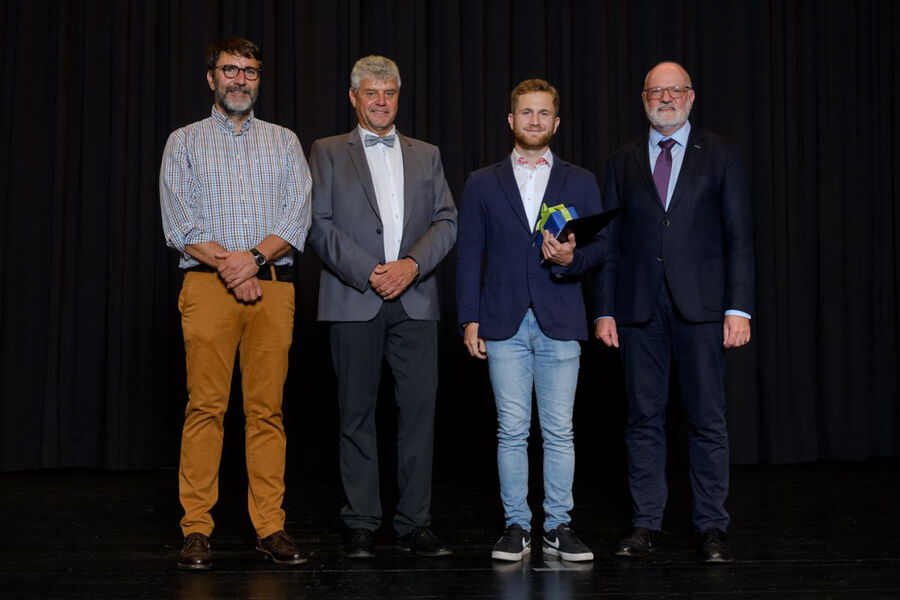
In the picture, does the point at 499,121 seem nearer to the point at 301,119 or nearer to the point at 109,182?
the point at 301,119

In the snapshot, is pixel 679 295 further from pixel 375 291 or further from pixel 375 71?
pixel 375 71

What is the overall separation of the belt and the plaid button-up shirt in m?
0.02

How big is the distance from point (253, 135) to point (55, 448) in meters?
2.70

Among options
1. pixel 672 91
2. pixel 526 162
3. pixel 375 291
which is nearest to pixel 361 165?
pixel 375 291

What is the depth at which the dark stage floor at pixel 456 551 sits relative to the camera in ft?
8.37

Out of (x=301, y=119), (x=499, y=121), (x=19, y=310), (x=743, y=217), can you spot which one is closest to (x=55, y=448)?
(x=19, y=310)

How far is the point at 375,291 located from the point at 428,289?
20 cm

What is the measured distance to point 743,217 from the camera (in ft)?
9.64

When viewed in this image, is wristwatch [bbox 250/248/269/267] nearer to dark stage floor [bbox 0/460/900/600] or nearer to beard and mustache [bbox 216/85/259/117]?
beard and mustache [bbox 216/85/259/117]

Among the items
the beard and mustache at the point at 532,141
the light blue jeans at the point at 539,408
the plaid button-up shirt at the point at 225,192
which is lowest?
the light blue jeans at the point at 539,408

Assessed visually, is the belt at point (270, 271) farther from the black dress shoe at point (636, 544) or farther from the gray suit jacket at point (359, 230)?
the black dress shoe at point (636, 544)

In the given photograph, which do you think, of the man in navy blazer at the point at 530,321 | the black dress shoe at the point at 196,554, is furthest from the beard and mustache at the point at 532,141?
the black dress shoe at the point at 196,554

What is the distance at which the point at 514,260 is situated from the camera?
2936mm

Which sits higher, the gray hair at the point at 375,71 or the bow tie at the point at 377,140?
the gray hair at the point at 375,71
